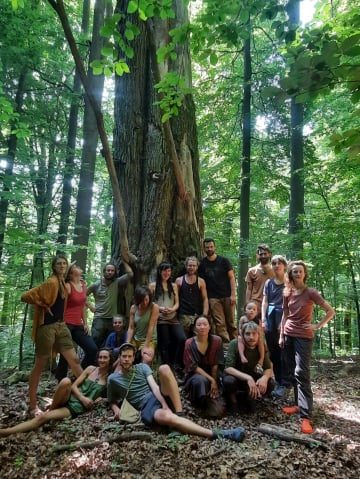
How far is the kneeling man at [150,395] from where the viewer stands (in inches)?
168

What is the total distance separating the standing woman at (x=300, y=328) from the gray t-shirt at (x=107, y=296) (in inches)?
111

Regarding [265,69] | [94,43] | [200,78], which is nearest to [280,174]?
[265,69]

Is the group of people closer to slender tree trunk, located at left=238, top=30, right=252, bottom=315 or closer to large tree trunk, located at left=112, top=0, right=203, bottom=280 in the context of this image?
large tree trunk, located at left=112, top=0, right=203, bottom=280

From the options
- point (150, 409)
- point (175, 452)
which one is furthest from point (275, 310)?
point (175, 452)

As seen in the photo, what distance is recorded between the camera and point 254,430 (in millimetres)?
4504

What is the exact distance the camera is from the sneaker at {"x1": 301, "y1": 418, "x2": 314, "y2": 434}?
437cm

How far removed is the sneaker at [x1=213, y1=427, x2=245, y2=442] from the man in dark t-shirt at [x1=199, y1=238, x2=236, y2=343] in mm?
2257

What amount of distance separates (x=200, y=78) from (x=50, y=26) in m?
4.98

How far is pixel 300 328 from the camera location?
16.2 feet

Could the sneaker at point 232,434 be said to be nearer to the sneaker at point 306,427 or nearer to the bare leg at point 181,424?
the bare leg at point 181,424

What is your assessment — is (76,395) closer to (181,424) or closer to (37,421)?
(37,421)

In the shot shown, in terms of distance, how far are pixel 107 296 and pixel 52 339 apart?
1389 mm

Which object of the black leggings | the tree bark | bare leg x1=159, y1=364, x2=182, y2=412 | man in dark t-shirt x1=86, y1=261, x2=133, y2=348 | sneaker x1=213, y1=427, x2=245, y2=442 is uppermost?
the tree bark

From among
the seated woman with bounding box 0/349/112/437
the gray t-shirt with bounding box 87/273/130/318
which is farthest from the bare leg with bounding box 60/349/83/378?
the gray t-shirt with bounding box 87/273/130/318
